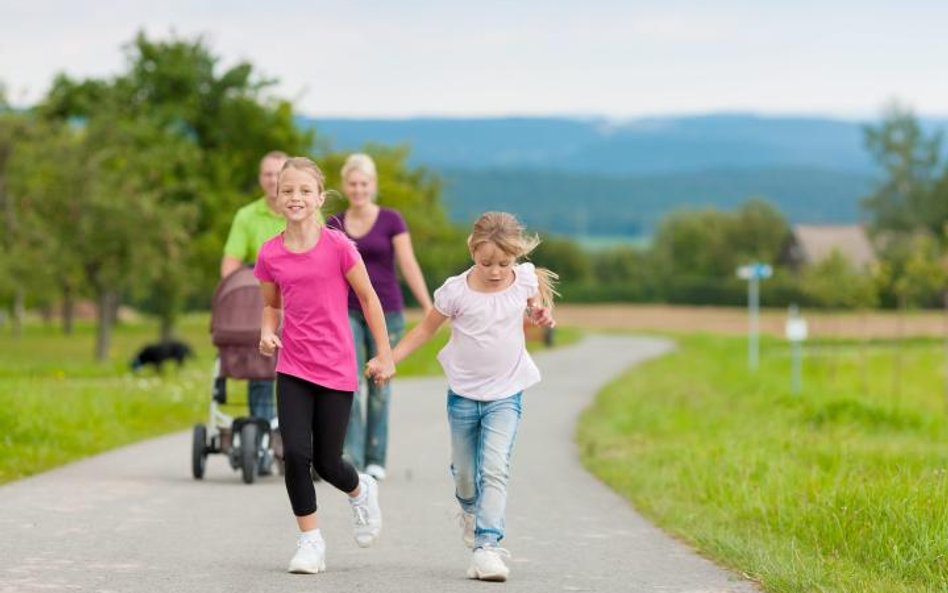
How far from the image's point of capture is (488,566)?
23.6 ft

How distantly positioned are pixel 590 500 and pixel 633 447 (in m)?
4.25

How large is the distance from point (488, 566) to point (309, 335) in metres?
1.19

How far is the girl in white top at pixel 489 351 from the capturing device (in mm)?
7449

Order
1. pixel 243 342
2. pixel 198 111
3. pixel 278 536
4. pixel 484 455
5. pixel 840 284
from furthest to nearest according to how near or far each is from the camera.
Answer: pixel 198 111
pixel 840 284
pixel 243 342
pixel 278 536
pixel 484 455

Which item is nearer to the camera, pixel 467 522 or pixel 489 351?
pixel 489 351

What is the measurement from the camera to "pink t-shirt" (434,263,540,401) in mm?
7531

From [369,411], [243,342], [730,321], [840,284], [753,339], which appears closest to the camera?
[243,342]

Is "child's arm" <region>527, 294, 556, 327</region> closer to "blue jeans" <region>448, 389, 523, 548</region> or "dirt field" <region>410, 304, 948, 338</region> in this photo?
"blue jeans" <region>448, 389, 523, 548</region>

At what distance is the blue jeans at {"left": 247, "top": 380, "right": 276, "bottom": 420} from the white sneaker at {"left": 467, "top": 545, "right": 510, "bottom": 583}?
389cm

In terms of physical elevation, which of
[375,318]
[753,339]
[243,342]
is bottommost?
[753,339]

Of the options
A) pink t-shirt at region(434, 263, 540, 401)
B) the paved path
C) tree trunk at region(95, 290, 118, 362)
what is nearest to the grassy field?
the paved path

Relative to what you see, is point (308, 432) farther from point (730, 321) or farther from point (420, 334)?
point (730, 321)

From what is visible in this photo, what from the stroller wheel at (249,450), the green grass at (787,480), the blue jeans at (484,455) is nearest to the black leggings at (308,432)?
the blue jeans at (484,455)

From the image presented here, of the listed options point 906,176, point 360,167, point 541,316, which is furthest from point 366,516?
point 906,176
